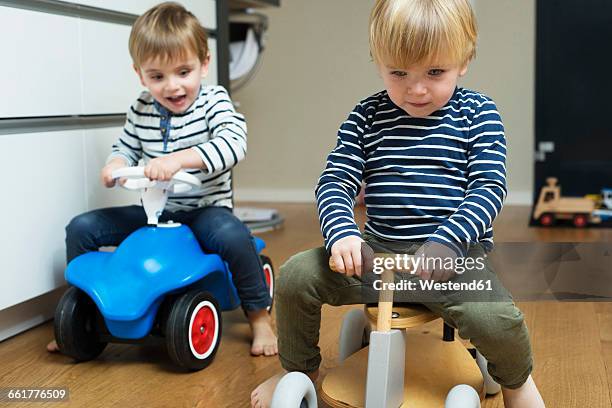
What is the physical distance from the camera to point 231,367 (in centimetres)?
124

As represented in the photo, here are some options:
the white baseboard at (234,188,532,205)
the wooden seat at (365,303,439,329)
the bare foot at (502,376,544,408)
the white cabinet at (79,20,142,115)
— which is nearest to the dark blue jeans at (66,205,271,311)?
the white cabinet at (79,20,142,115)

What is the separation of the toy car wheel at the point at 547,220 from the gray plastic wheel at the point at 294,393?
1698mm

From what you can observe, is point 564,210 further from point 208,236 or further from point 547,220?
point 208,236

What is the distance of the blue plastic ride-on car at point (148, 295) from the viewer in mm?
1188

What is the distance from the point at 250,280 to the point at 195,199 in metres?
0.18

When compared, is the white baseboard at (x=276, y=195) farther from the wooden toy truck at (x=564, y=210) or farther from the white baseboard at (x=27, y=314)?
the white baseboard at (x=27, y=314)

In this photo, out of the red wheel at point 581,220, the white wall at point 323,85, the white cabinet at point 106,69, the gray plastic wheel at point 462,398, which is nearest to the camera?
the gray plastic wheel at point 462,398

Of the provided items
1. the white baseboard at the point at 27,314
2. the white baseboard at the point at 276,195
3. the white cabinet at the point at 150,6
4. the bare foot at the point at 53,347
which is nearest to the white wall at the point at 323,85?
the white baseboard at the point at 276,195

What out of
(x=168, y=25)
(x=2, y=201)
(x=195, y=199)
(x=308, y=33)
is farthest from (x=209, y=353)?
(x=308, y=33)

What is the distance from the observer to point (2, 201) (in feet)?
4.25

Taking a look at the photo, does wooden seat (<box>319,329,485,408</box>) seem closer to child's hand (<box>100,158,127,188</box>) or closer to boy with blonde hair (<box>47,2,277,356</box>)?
boy with blonde hair (<box>47,2,277,356</box>)

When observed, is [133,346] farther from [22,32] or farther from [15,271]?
[22,32]

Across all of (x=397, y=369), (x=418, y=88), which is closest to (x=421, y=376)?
(x=397, y=369)

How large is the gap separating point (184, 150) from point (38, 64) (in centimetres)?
30
